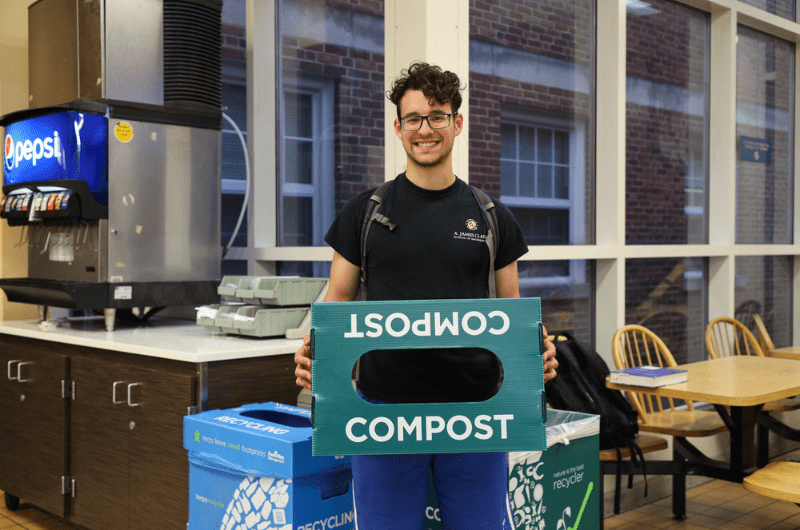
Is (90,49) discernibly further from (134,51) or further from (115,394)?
(115,394)

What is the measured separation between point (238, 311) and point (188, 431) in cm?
62

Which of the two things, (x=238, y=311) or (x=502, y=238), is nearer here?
(x=502, y=238)

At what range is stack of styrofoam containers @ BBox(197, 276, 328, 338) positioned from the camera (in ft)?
8.91

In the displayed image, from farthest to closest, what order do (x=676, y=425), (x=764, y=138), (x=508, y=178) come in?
(x=764, y=138), (x=508, y=178), (x=676, y=425)

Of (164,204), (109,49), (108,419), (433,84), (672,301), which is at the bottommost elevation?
(108,419)

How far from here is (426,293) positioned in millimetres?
1587

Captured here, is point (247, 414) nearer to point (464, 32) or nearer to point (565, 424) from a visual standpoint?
point (565, 424)

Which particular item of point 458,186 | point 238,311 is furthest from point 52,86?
point 458,186

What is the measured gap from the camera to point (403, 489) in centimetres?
156

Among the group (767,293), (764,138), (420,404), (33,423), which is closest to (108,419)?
(33,423)

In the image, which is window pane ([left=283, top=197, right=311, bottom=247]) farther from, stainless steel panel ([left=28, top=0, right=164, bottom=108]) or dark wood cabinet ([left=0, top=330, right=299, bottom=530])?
dark wood cabinet ([left=0, top=330, right=299, bottom=530])

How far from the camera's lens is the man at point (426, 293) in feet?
5.12

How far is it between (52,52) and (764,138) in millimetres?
4507

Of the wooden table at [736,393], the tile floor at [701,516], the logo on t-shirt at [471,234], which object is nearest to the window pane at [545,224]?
the wooden table at [736,393]
